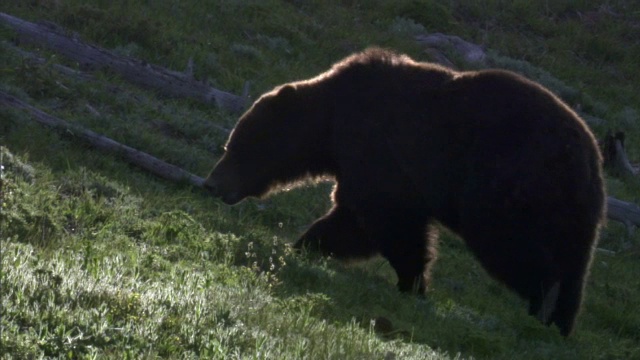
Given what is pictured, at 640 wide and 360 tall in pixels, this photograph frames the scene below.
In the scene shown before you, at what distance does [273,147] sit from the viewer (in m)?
11.5

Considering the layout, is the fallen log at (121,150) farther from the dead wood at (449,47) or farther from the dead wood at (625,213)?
the dead wood at (449,47)

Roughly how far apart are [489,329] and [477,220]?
38.2 inches

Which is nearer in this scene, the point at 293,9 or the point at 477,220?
the point at 477,220

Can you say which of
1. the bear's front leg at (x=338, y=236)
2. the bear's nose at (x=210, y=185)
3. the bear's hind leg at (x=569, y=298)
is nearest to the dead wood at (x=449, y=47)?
the bear's nose at (x=210, y=185)

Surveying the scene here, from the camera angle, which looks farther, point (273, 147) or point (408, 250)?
point (273, 147)

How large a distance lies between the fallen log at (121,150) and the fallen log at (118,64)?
3.37 meters

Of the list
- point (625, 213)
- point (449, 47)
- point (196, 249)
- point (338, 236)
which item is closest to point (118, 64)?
point (338, 236)

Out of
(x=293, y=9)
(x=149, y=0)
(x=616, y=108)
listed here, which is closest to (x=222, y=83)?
(x=149, y=0)

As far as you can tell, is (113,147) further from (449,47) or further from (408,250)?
(449,47)

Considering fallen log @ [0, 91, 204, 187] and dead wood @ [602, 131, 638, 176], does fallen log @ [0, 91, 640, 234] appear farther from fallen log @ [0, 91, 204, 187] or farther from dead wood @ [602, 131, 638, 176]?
dead wood @ [602, 131, 638, 176]

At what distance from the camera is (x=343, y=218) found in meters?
11.0

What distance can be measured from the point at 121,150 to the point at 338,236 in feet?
8.97

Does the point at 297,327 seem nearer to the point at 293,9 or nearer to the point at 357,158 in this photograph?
the point at 357,158

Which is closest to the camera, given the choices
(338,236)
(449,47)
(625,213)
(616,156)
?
(338,236)
